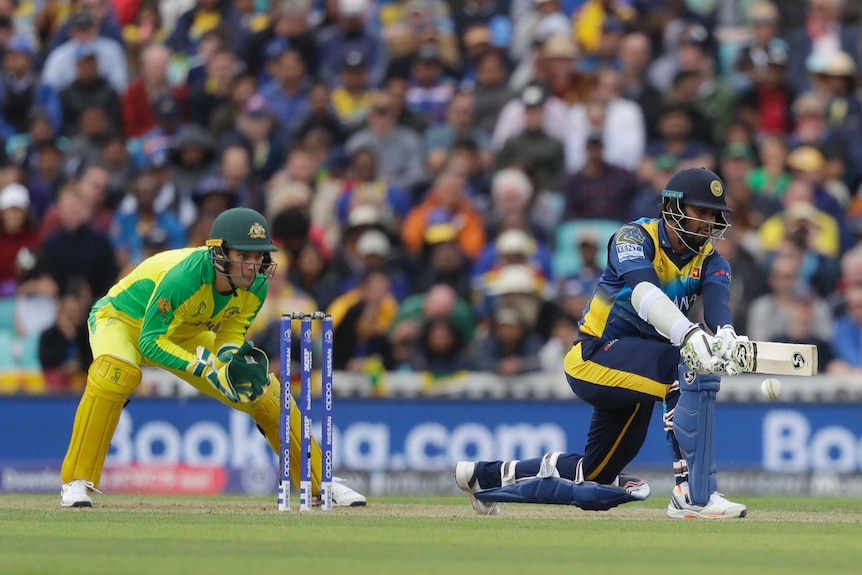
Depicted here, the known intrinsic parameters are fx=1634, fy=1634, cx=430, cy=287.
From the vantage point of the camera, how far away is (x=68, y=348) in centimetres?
1401

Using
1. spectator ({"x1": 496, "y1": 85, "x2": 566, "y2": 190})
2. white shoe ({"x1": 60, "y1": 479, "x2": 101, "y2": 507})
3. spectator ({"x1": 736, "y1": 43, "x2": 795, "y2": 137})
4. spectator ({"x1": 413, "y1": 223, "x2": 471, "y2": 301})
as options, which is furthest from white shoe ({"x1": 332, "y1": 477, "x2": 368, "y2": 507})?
spectator ({"x1": 736, "y1": 43, "x2": 795, "y2": 137})

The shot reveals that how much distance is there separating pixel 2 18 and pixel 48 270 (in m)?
4.54

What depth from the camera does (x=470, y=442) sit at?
44.1ft

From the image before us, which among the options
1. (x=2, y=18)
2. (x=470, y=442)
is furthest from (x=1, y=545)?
(x=2, y=18)

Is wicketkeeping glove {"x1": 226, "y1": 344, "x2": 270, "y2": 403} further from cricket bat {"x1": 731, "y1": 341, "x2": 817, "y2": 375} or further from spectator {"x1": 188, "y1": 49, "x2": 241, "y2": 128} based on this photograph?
spectator {"x1": 188, "y1": 49, "x2": 241, "y2": 128}

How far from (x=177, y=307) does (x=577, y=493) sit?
8.48 ft

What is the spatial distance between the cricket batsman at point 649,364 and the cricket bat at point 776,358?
0.18 meters

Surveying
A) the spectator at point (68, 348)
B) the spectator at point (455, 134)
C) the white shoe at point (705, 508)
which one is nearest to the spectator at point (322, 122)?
the spectator at point (455, 134)

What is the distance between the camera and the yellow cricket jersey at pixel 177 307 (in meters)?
9.60

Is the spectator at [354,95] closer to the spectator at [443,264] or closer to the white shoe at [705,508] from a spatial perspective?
the spectator at [443,264]

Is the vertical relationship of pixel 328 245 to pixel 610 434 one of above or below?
above

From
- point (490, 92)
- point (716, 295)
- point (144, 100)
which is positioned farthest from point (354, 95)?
point (716, 295)

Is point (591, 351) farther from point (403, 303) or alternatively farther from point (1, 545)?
point (403, 303)

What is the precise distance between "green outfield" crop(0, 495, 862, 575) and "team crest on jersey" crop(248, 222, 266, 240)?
63.7 inches
